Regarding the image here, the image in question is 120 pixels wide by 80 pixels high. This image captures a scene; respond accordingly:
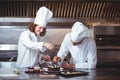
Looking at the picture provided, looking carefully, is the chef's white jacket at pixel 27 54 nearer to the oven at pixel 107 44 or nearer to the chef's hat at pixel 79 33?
the chef's hat at pixel 79 33

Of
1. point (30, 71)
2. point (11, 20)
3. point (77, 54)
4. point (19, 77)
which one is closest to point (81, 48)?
point (77, 54)

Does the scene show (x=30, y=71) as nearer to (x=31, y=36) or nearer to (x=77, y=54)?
(x=31, y=36)

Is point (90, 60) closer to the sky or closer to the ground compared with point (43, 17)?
closer to the ground

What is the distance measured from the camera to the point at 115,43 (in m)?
5.15

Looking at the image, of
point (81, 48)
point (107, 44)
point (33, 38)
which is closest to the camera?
point (33, 38)

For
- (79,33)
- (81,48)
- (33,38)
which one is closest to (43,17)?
(33,38)

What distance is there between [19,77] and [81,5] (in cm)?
299

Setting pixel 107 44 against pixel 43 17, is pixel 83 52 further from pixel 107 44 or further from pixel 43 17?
pixel 107 44

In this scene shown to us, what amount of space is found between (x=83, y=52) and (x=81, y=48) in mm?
61

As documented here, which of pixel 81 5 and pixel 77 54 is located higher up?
pixel 81 5

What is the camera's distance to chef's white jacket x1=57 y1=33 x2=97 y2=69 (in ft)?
11.0

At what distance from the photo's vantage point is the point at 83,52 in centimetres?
371

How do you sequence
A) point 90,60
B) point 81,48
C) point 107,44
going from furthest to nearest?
point 107,44
point 81,48
point 90,60

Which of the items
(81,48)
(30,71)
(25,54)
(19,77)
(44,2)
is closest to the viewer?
(19,77)
